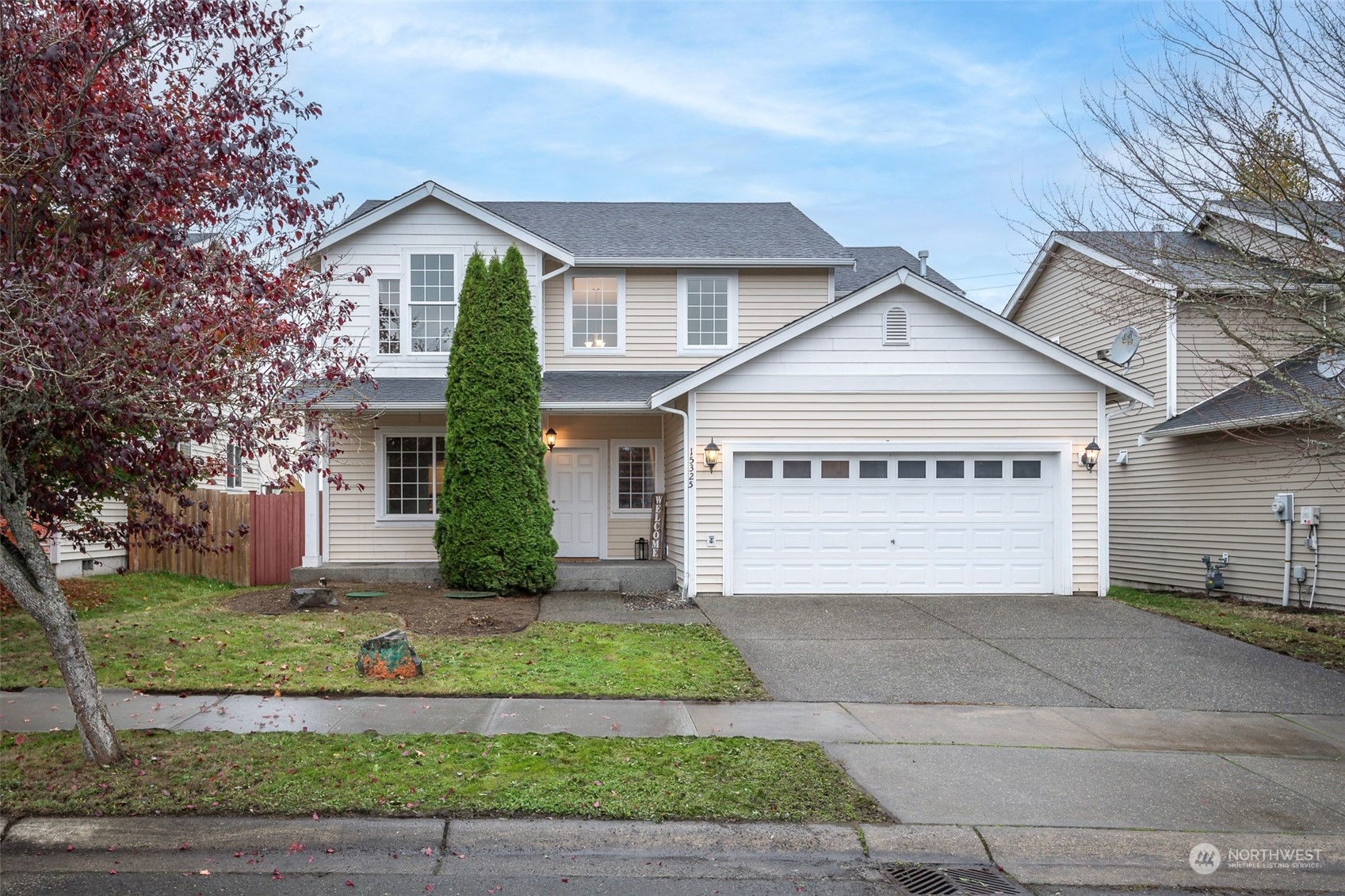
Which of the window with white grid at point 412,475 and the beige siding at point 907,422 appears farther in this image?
the window with white grid at point 412,475

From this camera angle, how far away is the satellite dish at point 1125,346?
1620cm

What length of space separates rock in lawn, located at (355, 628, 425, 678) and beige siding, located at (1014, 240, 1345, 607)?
33.3 feet

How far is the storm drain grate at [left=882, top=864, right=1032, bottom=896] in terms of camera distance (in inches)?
187

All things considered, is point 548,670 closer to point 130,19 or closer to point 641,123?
point 130,19

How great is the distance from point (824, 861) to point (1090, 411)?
11299mm

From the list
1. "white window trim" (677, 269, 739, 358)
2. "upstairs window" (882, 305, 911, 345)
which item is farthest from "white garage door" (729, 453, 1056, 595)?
"white window trim" (677, 269, 739, 358)

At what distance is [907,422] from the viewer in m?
14.4

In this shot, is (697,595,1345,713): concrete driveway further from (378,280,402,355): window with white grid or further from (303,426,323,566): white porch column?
(378,280,402,355): window with white grid

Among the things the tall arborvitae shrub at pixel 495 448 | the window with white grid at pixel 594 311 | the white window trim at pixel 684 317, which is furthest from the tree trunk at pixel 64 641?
the white window trim at pixel 684 317

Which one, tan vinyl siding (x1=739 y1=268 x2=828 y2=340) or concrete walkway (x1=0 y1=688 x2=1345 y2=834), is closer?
concrete walkway (x1=0 y1=688 x2=1345 y2=834)

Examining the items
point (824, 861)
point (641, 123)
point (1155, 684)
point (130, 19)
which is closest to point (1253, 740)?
point (1155, 684)

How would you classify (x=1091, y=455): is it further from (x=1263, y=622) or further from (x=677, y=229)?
(x=677, y=229)

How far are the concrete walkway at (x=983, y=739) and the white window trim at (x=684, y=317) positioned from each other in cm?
1014

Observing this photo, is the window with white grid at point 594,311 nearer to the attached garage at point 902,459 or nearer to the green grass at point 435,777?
the attached garage at point 902,459
